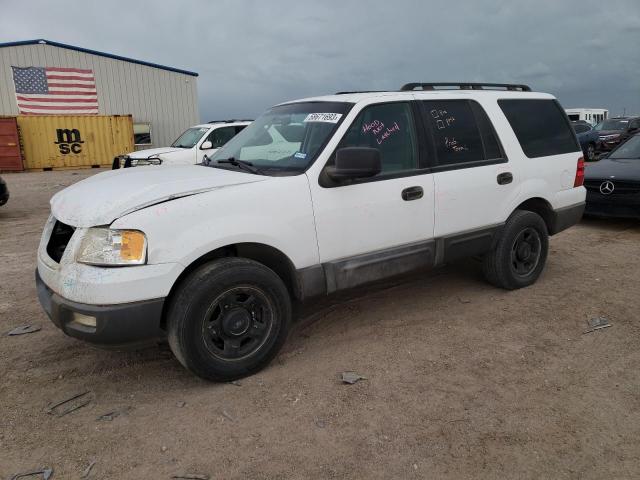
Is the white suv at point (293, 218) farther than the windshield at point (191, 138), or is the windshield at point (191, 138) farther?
the windshield at point (191, 138)

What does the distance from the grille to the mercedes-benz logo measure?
7409 millimetres

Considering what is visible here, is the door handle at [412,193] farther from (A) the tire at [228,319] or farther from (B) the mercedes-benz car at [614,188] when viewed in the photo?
(B) the mercedes-benz car at [614,188]

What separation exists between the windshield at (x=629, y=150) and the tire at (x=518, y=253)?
489 cm

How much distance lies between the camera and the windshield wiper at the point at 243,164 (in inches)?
139

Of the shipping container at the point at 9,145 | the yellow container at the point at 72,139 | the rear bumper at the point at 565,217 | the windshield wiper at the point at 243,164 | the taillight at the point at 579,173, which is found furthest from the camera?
the yellow container at the point at 72,139

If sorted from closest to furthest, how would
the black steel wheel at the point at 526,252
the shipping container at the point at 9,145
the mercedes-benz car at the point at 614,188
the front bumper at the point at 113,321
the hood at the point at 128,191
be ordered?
the front bumper at the point at 113,321 → the hood at the point at 128,191 → the black steel wheel at the point at 526,252 → the mercedes-benz car at the point at 614,188 → the shipping container at the point at 9,145

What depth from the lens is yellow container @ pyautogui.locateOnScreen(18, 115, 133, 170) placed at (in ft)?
66.5

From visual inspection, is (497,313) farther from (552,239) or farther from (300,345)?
(552,239)

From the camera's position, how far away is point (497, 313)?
434cm

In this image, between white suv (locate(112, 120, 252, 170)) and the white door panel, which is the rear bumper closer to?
the white door panel

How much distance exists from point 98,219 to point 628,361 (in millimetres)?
3623

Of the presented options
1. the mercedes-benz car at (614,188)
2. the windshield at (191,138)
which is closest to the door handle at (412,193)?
the mercedes-benz car at (614,188)

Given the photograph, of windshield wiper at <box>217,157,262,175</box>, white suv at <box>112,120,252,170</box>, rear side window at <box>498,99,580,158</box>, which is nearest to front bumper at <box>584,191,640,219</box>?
rear side window at <box>498,99,580,158</box>

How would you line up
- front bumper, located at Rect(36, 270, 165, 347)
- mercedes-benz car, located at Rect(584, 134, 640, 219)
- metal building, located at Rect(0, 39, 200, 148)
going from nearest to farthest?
1. front bumper, located at Rect(36, 270, 165, 347)
2. mercedes-benz car, located at Rect(584, 134, 640, 219)
3. metal building, located at Rect(0, 39, 200, 148)
